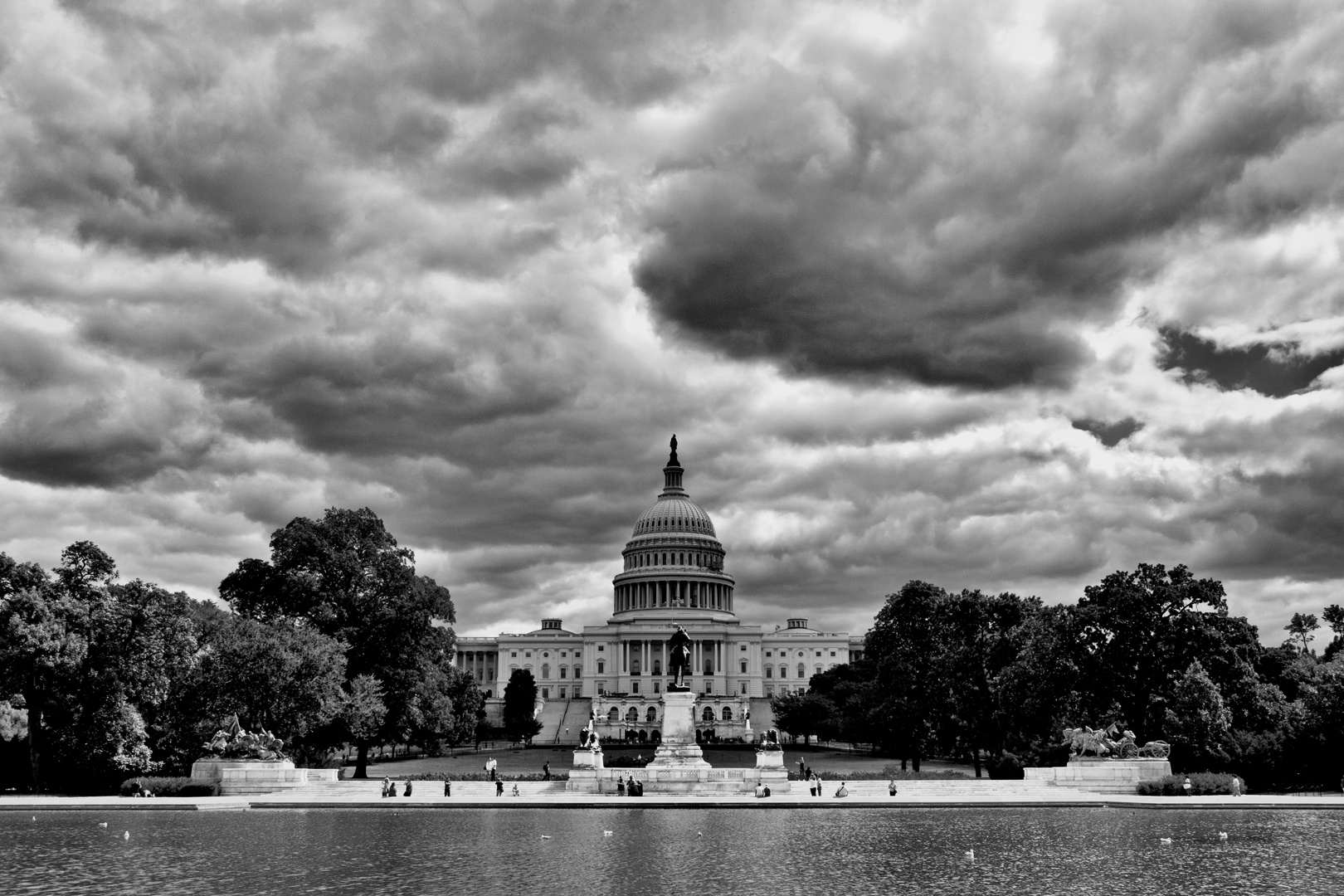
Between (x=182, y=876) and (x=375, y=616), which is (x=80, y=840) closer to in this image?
(x=182, y=876)

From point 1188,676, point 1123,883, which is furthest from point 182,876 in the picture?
point 1188,676

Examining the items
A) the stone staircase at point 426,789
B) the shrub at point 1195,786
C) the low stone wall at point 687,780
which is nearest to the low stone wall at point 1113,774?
the shrub at point 1195,786

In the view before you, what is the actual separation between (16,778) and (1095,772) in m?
47.0

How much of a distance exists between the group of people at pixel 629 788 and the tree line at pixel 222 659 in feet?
50.2

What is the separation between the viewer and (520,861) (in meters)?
28.5

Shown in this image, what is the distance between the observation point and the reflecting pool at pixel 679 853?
24406 mm

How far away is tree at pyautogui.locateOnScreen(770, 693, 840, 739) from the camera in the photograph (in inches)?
4701

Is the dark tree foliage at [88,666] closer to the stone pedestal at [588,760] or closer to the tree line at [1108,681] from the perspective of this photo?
the stone pedestal at [588,760]

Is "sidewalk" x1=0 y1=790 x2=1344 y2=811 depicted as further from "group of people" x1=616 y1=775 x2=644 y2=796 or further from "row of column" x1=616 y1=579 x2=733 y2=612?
"row of column" x1=616 y1=579 x2=733 y2=612

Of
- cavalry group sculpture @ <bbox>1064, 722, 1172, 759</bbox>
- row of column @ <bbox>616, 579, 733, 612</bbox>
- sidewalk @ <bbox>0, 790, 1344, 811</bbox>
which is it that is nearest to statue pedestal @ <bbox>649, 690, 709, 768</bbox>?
sidewalk @ <bbox>0, 790, 1344, 811</bbox>

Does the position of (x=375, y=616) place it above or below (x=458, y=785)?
above

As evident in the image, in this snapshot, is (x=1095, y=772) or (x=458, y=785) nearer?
(x=1095, y=772)

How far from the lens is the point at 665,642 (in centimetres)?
18212

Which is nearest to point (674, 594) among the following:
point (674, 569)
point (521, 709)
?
point (674, 569)
